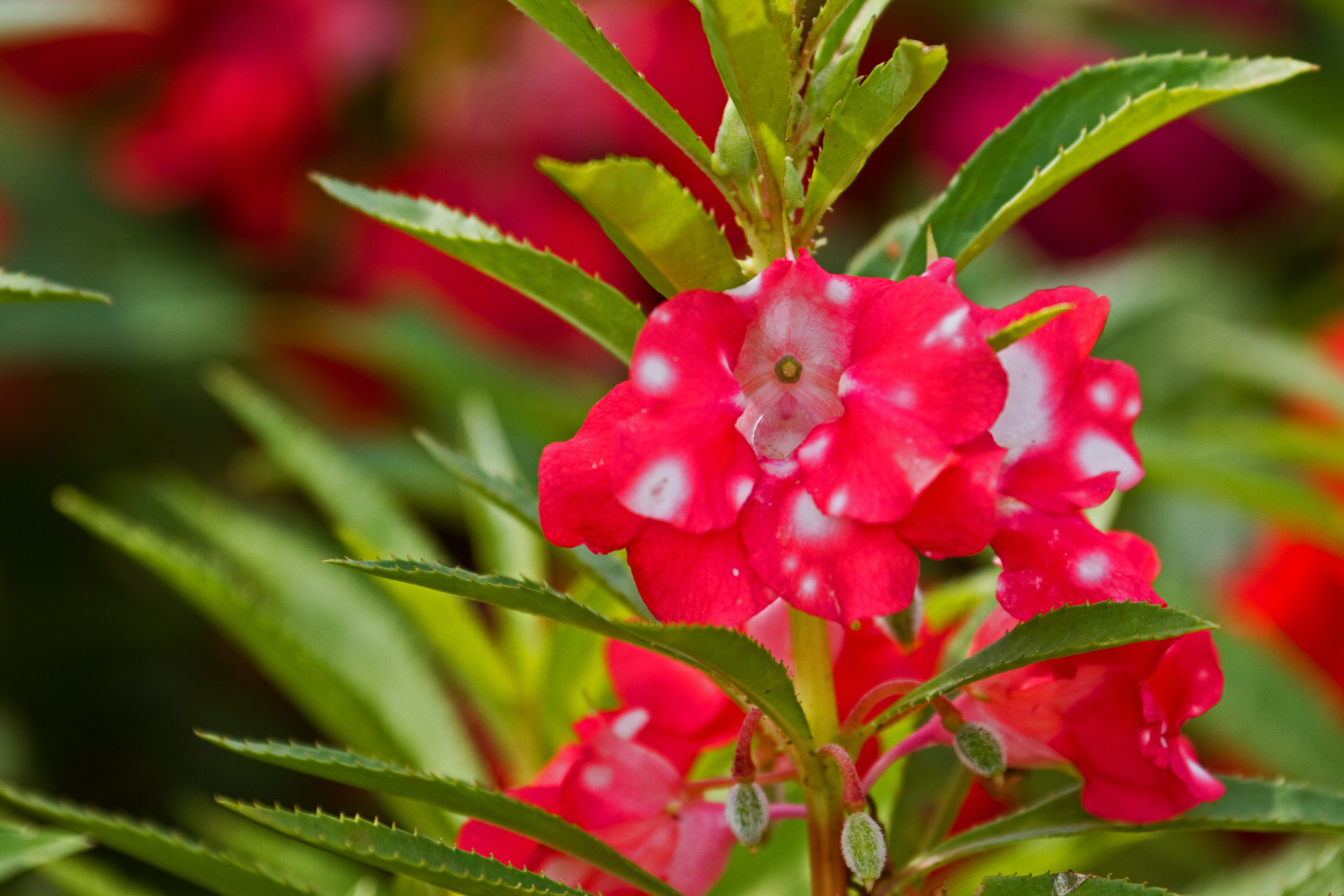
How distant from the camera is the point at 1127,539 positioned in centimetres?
42

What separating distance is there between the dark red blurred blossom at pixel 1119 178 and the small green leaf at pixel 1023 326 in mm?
1100

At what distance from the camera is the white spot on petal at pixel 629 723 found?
0.45 metres

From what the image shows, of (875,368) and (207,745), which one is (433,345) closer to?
(207,745)

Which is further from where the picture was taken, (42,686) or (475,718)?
(42,686)

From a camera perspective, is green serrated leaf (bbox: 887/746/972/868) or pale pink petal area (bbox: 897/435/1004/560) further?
green serrated leaf (bbox: 887/746/972/868)

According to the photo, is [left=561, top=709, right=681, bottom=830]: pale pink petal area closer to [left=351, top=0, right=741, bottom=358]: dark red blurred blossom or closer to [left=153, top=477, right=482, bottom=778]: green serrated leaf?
[left=153, top=477, right=482, bottom=778]: green serrated leaf

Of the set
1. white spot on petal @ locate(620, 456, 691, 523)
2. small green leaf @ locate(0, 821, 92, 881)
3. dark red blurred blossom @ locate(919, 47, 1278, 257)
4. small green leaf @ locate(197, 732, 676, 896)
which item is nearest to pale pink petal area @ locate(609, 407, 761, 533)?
white spot on petal @ locate(620, 456, 691, 523)

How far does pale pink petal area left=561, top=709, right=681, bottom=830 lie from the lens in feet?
1.45

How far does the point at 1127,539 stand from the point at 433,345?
2.73 ft

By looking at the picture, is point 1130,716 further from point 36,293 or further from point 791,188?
point 36,293

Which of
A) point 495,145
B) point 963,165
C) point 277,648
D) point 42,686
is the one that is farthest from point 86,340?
point 963,165

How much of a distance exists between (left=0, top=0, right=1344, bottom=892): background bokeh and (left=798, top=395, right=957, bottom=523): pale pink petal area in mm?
737

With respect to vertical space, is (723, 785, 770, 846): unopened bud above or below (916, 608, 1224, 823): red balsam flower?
below

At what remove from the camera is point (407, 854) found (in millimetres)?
381
